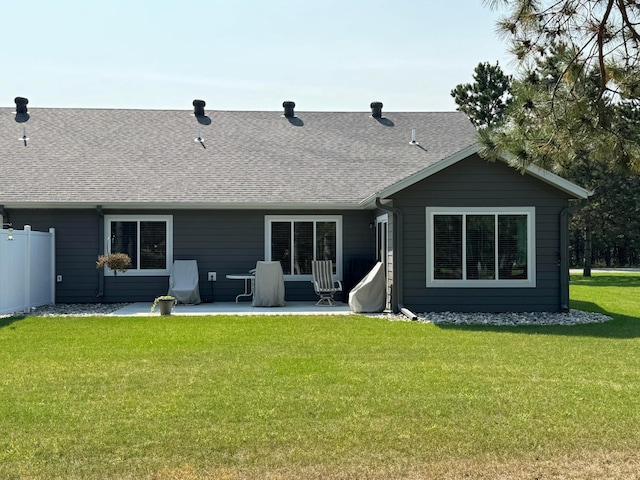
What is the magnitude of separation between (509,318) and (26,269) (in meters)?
8.94

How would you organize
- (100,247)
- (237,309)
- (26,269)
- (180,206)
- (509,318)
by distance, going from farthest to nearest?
1. (100,247)
2. (180,206)
3. (237,309)
4. (26,269)
5. (509,318)

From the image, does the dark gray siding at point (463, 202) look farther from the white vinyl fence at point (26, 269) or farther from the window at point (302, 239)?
the white vinyl fence at point (26, 269)

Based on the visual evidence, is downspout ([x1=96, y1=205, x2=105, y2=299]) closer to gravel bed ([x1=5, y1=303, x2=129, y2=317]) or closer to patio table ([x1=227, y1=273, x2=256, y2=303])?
gravel bed ([x1=5, y1=303, x2=129, y2=317])

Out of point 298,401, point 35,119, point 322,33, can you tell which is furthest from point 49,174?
point 298,401

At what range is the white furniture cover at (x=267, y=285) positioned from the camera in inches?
555

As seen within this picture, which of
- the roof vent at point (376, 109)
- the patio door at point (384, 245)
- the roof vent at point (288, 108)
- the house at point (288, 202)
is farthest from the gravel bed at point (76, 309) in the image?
the roof vent at point (376, 109)

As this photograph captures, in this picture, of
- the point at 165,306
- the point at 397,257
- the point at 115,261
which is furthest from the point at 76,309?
the point at 397,257

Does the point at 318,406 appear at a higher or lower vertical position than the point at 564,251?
lower

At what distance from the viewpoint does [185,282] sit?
14.7 meters

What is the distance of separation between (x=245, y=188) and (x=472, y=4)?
1050cm

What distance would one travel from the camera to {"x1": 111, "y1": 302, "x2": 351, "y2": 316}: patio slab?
1292 centimetres

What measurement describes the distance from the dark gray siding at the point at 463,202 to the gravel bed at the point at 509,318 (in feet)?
1.16

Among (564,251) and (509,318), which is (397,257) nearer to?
(509,318)

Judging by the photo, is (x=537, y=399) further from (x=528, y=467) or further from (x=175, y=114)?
(x=175, y=114)
